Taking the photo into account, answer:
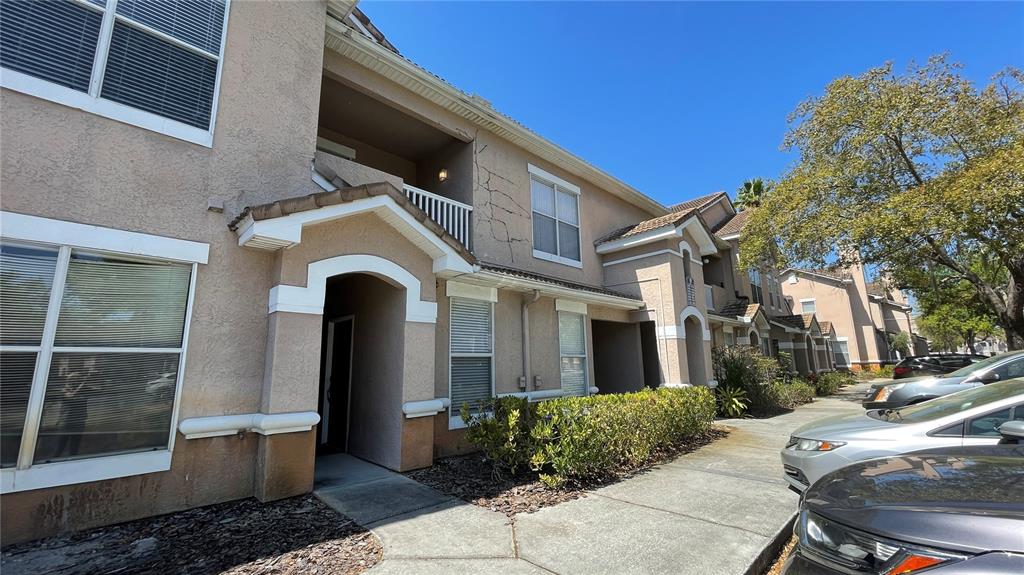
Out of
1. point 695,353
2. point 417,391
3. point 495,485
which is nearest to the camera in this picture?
point 495,485

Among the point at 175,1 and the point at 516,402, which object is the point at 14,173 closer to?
the point at 175,1

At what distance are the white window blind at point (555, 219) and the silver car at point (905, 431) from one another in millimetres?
6959

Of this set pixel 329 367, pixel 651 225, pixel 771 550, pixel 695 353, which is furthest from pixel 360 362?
pixel 695 353

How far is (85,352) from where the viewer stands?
444cm

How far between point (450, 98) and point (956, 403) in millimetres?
9135

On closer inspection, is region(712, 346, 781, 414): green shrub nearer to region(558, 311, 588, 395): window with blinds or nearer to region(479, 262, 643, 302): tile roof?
region(479, 262, 643, 302): tile roof

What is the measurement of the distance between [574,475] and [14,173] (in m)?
7.15

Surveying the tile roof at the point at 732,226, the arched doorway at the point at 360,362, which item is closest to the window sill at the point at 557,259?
the arched doorway at the point at 360,362

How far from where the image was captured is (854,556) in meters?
2.35

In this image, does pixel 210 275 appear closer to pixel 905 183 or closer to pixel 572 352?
pixel 572 352

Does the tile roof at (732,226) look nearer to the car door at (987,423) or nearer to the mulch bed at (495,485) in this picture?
the mulch bed at (495,485)

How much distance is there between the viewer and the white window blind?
36.1ft

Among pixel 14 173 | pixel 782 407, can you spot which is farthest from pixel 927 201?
pixel 14 173

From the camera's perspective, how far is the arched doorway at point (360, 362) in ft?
21.9
